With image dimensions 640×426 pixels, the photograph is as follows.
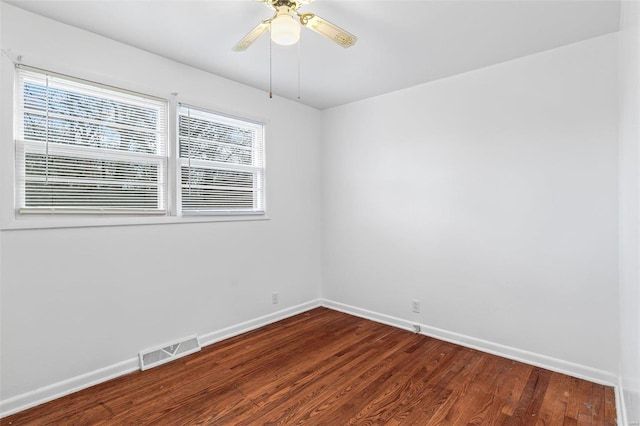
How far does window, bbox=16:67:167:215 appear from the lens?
83.9 inches

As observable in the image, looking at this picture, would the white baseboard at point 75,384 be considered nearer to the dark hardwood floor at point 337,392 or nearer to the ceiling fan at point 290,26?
the dark hardwood floor at point 337,392

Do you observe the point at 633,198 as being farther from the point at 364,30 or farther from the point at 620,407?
the point at 364,30

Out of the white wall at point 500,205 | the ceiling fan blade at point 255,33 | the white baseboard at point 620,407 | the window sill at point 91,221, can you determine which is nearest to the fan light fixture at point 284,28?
the ceiling fan blade at point 255,33

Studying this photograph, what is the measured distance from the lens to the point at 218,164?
3178mm

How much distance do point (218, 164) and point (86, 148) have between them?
109 centimetres

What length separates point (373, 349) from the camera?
293 centimetres

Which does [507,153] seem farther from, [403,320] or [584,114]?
[403,320]

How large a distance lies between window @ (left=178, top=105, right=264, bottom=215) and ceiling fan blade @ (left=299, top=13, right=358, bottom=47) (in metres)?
1.54

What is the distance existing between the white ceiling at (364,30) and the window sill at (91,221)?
136cm

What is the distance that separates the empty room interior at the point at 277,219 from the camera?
2053 mm

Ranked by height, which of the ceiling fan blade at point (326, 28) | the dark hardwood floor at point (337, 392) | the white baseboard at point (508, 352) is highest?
the ceiling fan blade at point (326, 28)

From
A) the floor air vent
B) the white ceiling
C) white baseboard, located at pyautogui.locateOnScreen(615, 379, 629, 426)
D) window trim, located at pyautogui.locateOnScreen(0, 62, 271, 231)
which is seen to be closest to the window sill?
window trim, located at pyautogui.locateOnScreen(0, 62, 271, 231)

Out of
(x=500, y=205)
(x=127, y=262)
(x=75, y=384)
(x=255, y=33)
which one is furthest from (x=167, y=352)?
(x=500, y=205)

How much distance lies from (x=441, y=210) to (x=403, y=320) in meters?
1.24
